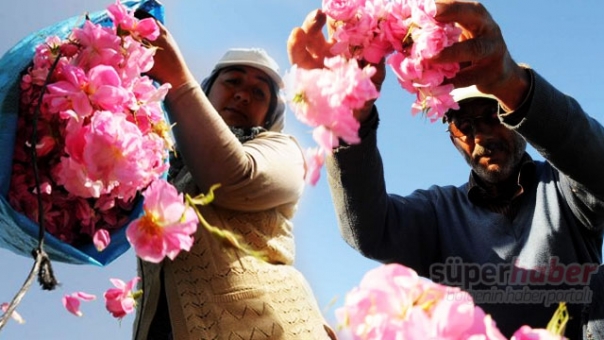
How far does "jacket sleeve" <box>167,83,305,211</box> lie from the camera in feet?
3.64

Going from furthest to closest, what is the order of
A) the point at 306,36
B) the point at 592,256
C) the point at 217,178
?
the point at 592,256 < the point at 217,178 < the point at 306,36

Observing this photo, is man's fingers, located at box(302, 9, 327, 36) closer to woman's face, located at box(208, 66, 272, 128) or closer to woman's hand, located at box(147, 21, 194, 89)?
woman's hand, located at box(147, 21, 194, 89)

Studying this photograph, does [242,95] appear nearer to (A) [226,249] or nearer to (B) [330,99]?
(A) [226,249]

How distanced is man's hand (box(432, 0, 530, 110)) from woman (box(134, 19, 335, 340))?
38 cm

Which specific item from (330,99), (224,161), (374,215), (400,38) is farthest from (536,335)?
(374,215)

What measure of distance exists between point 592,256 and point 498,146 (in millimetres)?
354

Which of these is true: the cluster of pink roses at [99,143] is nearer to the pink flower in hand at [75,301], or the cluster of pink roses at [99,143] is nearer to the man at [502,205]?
the pink flower in hand at [75,301]

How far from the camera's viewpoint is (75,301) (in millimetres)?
978

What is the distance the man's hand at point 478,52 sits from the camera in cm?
98

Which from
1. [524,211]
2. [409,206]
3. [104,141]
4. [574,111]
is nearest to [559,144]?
[574,111]

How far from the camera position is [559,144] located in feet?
4.42

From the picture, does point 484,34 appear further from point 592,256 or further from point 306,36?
point 592,256

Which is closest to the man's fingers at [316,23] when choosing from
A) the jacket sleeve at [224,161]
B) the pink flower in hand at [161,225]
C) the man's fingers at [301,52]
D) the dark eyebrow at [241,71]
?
the man's fingers at [301,52]

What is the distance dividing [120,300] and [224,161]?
0.29m
